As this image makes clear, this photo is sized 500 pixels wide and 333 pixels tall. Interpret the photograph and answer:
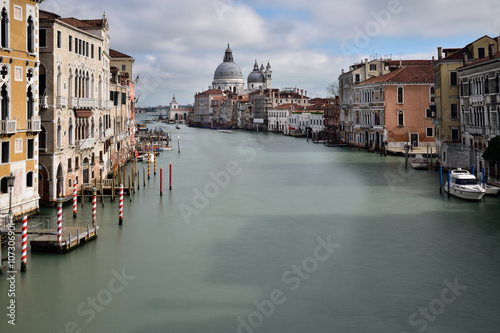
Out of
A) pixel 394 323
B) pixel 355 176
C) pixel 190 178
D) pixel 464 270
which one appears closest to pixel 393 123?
pixel 355 176

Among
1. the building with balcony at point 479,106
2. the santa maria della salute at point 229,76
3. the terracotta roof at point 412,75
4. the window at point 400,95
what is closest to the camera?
the building with balcony at point 479,106

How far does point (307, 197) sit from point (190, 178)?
5895 millimetres

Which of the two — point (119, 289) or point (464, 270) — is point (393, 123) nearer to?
point (464, 270)

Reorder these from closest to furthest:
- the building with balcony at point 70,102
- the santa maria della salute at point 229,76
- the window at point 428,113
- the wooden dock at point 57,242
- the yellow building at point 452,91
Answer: the wooden dock at point 57,242 < the building with balcony at point 70,102 < the yellow building at point 452,91 < the window at point 428,113 < the santa maria della salute at point 229,76

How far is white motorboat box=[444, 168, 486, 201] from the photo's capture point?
12867 millimetres

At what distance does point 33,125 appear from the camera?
10406mm

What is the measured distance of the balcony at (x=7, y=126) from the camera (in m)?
9.41

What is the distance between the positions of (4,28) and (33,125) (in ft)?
6.09

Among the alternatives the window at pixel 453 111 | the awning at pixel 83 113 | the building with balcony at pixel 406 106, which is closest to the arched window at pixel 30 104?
the awning at pixel 83 113

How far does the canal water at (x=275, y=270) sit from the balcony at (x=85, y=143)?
1.55m

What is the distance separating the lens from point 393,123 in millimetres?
28219

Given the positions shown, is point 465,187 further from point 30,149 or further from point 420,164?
point 30,149

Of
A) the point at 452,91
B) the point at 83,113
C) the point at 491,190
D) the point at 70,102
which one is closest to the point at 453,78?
the point at 452,91

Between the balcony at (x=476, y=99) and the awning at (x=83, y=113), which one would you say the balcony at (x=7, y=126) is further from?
the balcony at (x=476, y=99)
